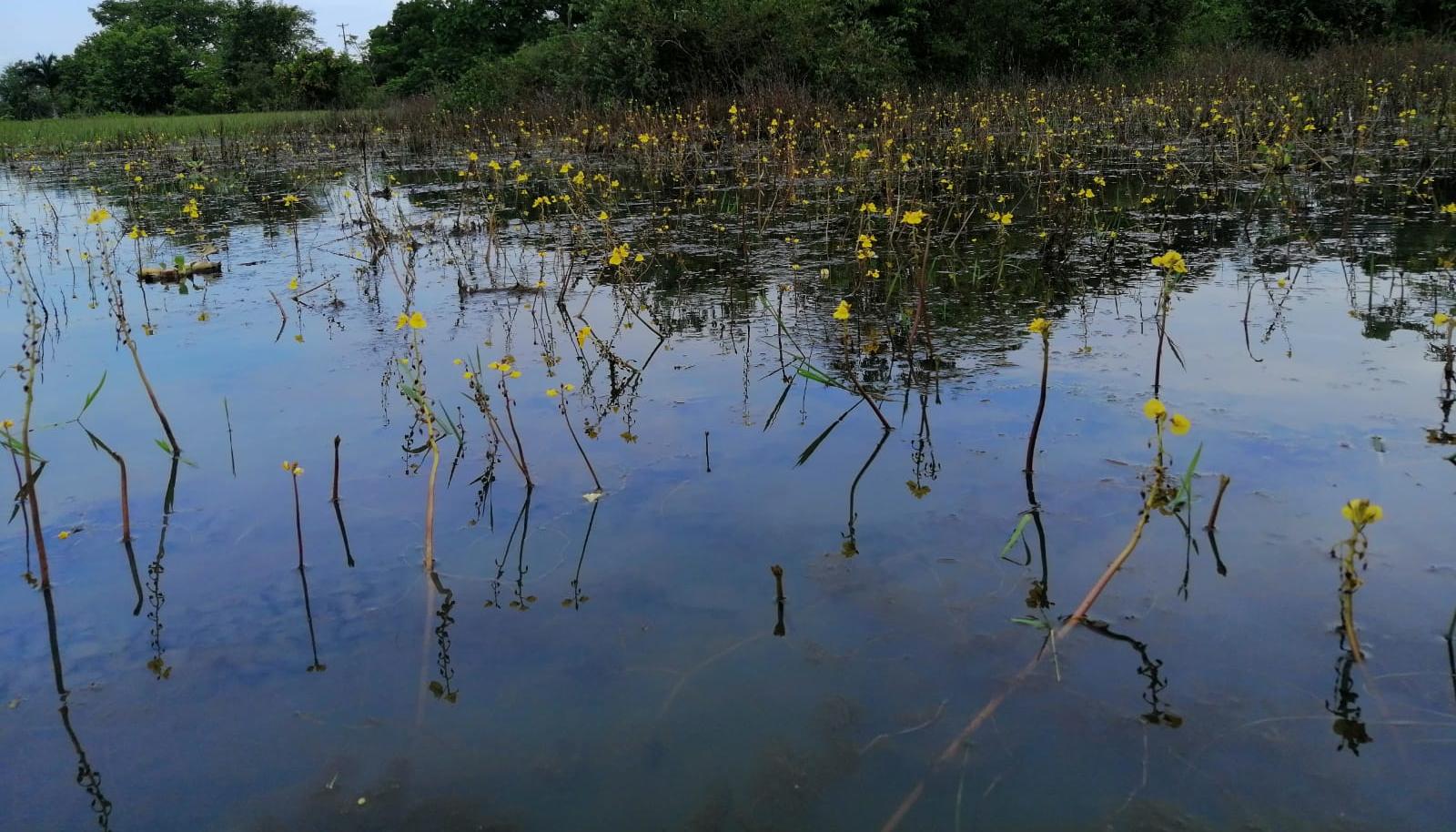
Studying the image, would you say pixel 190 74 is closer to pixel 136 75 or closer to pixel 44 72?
pixel 136 75

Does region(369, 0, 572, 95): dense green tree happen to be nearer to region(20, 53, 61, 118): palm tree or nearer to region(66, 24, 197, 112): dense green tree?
region(66, 24, 197, 112): dense green tree

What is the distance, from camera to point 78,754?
2.20 m

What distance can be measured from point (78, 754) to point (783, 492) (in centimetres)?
194

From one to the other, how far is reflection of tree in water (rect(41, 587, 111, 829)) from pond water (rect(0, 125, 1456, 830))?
1 centimetres

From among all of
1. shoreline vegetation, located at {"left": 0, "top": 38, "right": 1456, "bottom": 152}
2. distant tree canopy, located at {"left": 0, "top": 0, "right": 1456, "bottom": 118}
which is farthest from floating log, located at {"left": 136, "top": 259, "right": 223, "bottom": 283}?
distant tree canopy, located at {"left": 0, "top": 0, "right": 1456, "bottom": 118}

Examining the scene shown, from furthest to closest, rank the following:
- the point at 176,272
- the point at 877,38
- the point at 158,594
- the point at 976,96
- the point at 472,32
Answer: the point at 472,32 < the point at 877,38 < the point at 976,96 < the point at 176,272 < the point at 158,594

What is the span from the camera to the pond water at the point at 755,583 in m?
2.02

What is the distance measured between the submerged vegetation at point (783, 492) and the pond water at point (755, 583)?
1 cm

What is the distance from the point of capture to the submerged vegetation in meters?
2.13

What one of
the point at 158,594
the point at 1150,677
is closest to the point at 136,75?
the point at 158,594

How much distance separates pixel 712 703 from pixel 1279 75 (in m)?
17.5

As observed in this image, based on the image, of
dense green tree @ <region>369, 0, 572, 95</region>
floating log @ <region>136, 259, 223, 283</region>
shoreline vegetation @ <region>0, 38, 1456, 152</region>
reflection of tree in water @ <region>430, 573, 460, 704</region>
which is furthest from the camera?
dense green tree @ <region>369, 0, 572, 95</region>

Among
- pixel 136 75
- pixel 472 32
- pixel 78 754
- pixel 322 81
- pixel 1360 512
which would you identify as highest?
pixel 472 32

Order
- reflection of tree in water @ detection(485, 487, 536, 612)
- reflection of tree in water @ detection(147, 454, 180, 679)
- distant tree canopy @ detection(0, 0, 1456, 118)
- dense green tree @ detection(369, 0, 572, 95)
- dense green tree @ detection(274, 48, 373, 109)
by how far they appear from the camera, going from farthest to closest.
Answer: dense green tree @ detection(369, 0, 572, 95) < dense green tree @ detection(274, 48, 373, 109) < distant tree canopy @ detection(0, 0, 1456, 118) < reflection of tree in water @ detection(485, 487, 536, 612) < reflection of tree in water @ detection(147, 454, 180, 679)
